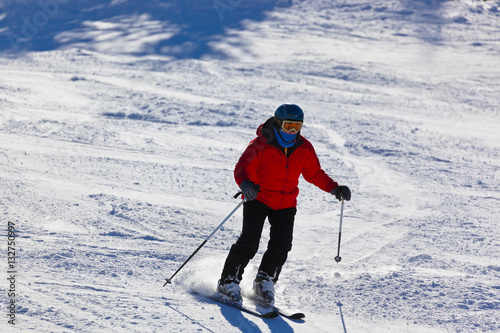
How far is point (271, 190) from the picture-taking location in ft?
12.6

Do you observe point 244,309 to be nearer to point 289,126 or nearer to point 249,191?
point 249,191

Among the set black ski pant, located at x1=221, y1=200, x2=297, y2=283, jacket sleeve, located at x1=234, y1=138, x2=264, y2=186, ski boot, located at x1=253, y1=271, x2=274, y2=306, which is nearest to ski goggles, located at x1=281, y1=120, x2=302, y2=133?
jacket sleeve, located at x1=234, y1=138, x2=264, y2=186

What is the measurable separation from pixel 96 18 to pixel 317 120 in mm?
10154

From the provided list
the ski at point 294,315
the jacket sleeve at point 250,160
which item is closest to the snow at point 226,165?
the ski at point 294,315

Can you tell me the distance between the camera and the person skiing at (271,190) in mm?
3746

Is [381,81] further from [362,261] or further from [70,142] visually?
[362,261]

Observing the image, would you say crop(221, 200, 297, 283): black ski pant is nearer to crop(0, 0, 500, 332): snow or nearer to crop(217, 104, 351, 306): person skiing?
crop(217, 104, 351, 306): person skiing

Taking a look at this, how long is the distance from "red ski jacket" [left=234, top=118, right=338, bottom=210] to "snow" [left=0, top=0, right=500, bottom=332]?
0.79 m

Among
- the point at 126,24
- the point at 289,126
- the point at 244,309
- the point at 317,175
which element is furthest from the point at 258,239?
the point at 126,24

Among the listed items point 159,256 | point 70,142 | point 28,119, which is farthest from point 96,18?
point 159,256

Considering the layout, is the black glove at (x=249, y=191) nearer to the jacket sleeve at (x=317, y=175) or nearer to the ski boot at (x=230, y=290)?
the jacket sleeve at (x=317, y=175)

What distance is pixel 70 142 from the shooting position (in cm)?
763

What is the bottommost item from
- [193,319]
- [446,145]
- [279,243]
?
[446,145]

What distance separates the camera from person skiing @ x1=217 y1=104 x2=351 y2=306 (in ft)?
12.3
